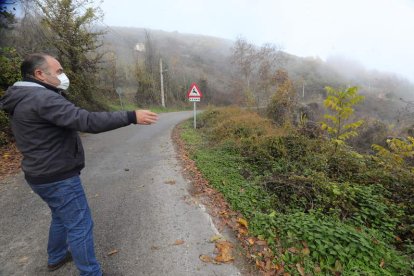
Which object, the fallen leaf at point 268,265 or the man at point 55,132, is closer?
the man at point 55,132

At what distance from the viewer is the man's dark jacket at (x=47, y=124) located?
1.98 meters

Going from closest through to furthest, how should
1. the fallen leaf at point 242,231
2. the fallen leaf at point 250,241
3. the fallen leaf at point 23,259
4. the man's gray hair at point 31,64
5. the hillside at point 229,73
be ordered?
the man's gray hair at point 31,64, the fallen leaf at point 23,259, the fallen leaf at point 250,241, the fallen leaf at point 242,231, the hillside at point 229,73

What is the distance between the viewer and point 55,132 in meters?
2.12

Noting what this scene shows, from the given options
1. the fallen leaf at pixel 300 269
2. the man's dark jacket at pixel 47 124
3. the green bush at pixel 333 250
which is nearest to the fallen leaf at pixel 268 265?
the green bush at pixel 333 250

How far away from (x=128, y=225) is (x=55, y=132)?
6.99ft

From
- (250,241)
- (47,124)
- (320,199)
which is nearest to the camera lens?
(47,124)

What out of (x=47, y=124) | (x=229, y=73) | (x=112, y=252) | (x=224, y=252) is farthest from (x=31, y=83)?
(x=229, y=73)

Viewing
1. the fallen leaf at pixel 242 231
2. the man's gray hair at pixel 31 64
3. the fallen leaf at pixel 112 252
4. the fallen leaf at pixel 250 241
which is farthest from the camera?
the fallen leaf at pixel 242 231

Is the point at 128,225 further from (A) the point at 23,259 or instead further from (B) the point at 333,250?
(B) the point at 333,250

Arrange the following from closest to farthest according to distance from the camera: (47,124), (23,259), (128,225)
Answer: (47,124) < (23,259) < (128,225)

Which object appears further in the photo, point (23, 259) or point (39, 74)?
point (23, 259)

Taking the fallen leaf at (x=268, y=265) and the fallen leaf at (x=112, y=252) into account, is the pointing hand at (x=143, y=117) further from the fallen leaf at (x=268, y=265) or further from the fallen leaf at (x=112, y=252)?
the fallen leaf at (x=268, y=265)

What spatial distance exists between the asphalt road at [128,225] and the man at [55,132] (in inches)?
31.9

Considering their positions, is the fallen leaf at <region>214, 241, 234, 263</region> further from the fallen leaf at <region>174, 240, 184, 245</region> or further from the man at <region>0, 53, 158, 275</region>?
the man at <region>0, 53, 158, 275</region>
